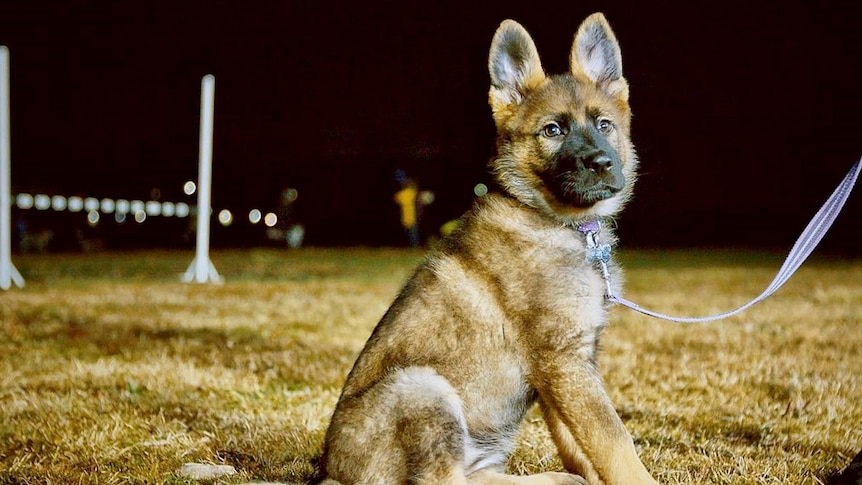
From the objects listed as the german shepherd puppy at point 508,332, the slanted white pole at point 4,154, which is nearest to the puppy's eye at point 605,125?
the german shepherd puppy at point 508,332

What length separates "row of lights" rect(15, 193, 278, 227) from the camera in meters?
13.1

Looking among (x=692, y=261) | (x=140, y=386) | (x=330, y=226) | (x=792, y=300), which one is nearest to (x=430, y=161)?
(x=330, y=226)

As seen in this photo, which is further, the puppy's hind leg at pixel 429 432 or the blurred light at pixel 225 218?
the blurred light at pixel 225 218

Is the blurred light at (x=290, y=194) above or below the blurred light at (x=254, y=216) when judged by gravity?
above

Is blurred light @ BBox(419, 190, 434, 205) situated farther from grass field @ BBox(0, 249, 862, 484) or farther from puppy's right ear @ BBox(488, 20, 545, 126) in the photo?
puppy's right ear @ BBox(488, 20, 545, 126)

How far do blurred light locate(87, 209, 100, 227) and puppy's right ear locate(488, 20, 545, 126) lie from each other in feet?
85.2

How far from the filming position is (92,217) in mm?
27453

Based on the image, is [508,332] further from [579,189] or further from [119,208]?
[119,208]

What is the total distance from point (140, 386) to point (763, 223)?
114 ft

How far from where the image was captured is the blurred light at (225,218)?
3097cm

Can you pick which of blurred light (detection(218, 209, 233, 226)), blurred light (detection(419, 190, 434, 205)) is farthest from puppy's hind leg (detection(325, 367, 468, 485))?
blurred light (detection(218, 209, 233, 226))

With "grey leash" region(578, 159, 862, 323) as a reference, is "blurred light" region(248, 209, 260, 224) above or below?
below

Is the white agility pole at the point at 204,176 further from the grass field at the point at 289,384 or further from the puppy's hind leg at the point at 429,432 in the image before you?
the puppy's hind leg at the point at 429,432

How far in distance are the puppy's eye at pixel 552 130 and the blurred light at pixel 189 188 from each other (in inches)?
1041
